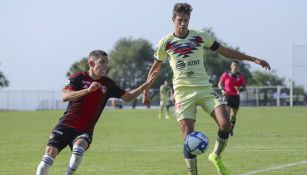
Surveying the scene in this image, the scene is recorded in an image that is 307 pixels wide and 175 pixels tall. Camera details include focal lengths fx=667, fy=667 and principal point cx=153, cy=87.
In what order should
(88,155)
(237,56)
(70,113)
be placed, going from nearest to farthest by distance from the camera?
1. (70,113)
2. (237,56)
3. (88,155)

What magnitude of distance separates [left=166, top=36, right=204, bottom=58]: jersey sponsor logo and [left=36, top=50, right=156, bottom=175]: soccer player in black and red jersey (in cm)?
159

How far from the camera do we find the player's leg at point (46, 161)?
8430mm

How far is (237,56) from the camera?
421 inches

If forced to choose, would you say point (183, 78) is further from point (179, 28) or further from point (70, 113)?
point (70, 113)

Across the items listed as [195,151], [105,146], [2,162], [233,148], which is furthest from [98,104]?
[105,146]

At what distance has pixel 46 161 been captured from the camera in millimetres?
8492

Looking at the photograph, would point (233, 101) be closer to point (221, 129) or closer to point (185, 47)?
point (221, 129)

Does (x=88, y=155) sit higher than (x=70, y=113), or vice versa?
(x=70, y=113)

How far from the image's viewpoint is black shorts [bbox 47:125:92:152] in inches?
345

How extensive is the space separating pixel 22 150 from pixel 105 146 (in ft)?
7.37

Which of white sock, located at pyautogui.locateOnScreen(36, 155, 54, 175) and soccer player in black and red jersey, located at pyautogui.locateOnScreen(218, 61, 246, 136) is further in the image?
soccer player in black and red jersey, located at pyautogui.locateOnScreen(218, 61, 246, 136)

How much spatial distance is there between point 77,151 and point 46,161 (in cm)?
41

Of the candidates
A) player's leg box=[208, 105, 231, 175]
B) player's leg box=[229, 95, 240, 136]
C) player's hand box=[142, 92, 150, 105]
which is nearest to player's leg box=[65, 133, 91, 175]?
player's hand box=[142, 92, 150, 105]

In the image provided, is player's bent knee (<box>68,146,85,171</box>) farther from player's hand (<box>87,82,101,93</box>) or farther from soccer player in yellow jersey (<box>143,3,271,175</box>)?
soccer player in yellow jersey (<box>143,3,271,175</box>)
